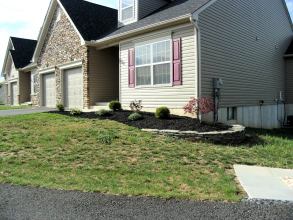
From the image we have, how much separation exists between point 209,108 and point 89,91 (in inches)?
283

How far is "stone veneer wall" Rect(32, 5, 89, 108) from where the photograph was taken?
1382 centimetres

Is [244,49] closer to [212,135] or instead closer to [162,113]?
[162,113]

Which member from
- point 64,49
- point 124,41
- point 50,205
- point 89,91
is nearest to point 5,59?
point 64,49

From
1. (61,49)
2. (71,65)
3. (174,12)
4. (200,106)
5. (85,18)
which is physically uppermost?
(85,18)

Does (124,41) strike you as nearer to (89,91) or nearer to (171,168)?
(89,91)

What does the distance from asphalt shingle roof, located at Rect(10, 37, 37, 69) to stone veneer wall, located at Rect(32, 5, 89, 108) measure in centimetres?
699

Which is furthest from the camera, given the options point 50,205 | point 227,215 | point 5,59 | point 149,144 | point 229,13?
point 5,59

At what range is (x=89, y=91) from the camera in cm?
1372

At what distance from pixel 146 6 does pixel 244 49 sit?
17.5 feet

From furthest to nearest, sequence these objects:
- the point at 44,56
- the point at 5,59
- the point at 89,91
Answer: the point at 5,59 → the point at 44,56 → the point at 89,91

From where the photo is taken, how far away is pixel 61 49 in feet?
51.3

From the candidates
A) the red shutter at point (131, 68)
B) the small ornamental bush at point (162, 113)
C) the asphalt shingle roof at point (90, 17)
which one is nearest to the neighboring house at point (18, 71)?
the asphalt shingle roof at point (90, 17)

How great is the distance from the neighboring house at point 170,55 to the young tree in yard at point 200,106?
608 millimetres

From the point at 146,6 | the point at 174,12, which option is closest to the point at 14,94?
the point at 146,6
